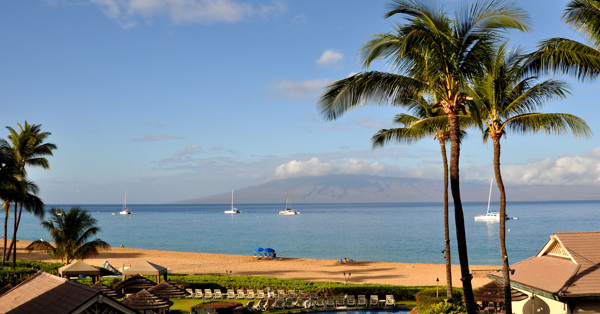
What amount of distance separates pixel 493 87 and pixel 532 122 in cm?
164

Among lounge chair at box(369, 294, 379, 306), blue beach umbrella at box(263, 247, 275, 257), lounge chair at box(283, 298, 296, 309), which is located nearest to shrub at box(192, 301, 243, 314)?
lounge chair at box(283, 298, 296, 309)

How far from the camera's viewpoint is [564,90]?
13781mm

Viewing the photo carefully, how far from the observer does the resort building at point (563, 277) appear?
12695 millimetres

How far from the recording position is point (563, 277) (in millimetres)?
13258

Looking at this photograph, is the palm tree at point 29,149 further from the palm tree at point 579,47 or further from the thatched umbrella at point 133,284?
the palm tree at point 579,47

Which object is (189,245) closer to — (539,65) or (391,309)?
(391,309)

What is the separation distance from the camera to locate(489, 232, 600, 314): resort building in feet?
41.7

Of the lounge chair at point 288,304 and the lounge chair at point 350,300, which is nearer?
the lounge chair at point 288,304

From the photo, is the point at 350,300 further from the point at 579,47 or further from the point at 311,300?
the point at 579,47

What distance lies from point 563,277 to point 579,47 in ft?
20.2

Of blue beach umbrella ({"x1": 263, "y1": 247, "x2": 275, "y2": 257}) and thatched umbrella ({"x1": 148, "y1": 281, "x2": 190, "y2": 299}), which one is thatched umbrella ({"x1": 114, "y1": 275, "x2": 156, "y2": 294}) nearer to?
thatched umbrella ({"x1": 148, "y1": 281, "x2": 190, "y2": 299})

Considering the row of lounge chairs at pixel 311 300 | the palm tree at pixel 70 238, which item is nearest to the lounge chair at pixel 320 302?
the row of lounge chairs at pixel 311 300

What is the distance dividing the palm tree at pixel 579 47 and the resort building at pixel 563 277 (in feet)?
17.2

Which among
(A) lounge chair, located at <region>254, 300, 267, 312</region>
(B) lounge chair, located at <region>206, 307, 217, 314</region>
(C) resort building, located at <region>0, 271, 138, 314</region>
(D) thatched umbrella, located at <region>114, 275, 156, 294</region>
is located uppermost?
(C) resort building, located at <region>0, 271, 138, 314</region>
